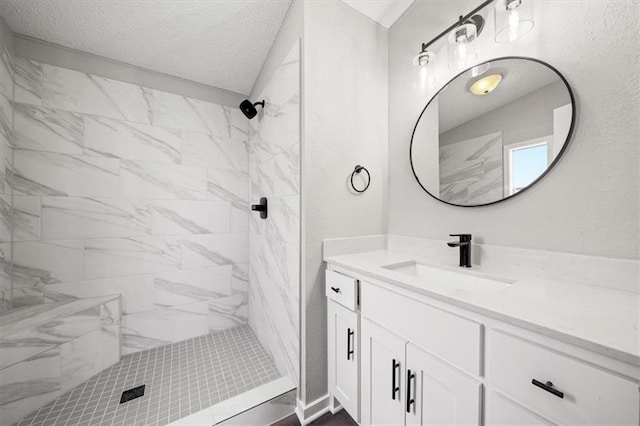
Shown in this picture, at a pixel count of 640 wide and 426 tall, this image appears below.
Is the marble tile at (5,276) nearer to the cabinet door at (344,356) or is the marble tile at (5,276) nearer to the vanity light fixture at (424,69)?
the cabinet door at (344,356)

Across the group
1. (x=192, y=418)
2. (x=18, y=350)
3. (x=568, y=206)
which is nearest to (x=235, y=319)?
(x=192, y=418)

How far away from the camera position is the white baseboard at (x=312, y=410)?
49.4 inches

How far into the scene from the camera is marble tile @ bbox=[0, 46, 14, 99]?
1385 millimetres

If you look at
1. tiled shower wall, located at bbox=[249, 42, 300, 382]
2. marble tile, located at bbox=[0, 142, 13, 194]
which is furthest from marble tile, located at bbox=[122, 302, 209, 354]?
marble tile, located at bbox=[0, 142, 13, 194]

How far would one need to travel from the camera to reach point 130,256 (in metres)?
1.81

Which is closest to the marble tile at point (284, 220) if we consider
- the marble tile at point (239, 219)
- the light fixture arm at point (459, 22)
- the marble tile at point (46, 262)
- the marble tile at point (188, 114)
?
the marble tile at point (239, 219)

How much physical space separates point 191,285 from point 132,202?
85 cm

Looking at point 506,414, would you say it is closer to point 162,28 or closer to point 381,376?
point 381,376

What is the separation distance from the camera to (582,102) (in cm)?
83

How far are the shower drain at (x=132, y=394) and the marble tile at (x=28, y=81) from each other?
2.07 metres

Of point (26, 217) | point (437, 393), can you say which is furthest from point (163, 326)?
point (437, 393)

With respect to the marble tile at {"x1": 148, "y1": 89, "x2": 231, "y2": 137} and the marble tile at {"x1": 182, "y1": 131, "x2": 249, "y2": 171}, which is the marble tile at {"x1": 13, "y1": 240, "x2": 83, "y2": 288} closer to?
the marble tile at {"x1": 182, "y1": 131, "x2": 249, "y2": 171}

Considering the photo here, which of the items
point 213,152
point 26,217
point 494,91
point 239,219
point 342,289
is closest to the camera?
point 494,91

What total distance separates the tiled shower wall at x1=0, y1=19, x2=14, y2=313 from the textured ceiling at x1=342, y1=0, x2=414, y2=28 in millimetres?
2205
